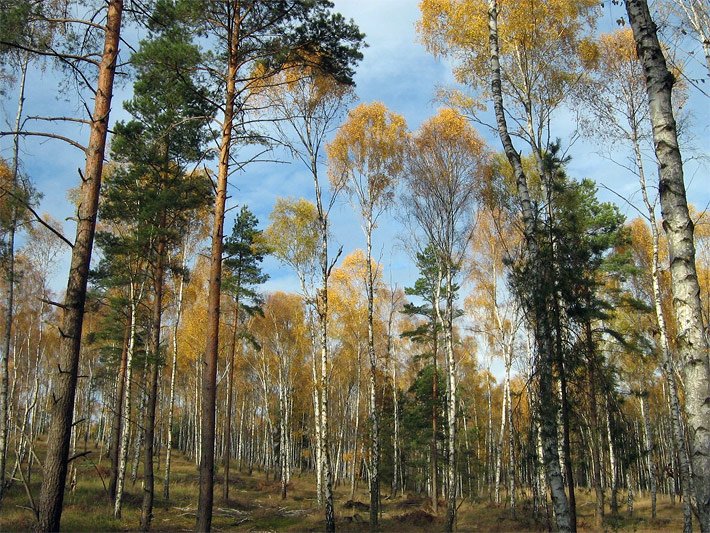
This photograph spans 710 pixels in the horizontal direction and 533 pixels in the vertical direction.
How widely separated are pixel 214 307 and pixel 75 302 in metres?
3.26

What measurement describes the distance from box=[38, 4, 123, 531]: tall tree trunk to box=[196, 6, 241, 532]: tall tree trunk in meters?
2.84

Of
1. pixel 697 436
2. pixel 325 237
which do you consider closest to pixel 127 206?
pixel 325 237

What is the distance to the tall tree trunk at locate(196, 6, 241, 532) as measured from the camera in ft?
23.7

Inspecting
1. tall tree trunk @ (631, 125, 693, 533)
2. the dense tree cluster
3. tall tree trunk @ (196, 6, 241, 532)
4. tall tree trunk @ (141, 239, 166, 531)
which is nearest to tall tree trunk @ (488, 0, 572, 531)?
the dense tree cluster

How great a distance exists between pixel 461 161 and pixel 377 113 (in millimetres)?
3368

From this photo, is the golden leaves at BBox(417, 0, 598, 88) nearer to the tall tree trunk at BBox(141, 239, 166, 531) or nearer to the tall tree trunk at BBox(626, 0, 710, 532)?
the tall tree trunk at BBox(626, 0, 710, 532)

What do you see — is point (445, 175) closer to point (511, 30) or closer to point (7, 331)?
point (511, 30)

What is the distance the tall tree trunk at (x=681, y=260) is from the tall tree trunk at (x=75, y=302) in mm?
5186

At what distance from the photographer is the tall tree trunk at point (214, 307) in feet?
23.7

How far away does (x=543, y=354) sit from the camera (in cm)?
688

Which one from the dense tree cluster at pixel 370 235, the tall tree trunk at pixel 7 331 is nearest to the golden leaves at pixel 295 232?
the dense tree cluster at pixel 370 235

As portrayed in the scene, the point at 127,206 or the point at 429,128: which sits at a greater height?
the point at 429,128

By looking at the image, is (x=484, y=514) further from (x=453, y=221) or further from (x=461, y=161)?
(x=461, y=161)

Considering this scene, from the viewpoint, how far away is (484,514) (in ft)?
65.3
